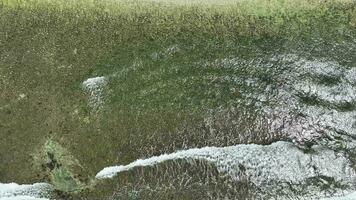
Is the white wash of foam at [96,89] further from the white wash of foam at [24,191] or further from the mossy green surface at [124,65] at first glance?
the white wash of foam at [24,191]

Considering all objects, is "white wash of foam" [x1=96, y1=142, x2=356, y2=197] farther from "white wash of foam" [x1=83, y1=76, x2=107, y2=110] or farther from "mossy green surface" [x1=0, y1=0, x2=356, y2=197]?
"white wash of foam" [x1=83, y1=76, x2=107, y2=110]

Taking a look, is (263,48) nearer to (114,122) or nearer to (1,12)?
(114,122)

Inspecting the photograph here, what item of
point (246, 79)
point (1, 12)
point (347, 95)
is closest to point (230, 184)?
point (246, 79)

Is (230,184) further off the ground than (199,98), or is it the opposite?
(199,98)

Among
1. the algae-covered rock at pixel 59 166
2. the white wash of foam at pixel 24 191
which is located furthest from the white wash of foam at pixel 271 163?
the white wash of foam at pixel 24 191

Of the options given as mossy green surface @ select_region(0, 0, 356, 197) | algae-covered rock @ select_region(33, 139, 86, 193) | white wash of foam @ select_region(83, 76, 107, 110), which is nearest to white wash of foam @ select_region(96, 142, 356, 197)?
mossy green surface @ select_region(0, 0, 356, 197)

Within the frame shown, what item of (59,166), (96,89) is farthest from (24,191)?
(96,89)

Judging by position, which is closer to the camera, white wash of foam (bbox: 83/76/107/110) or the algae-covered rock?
the algae-covered rock
